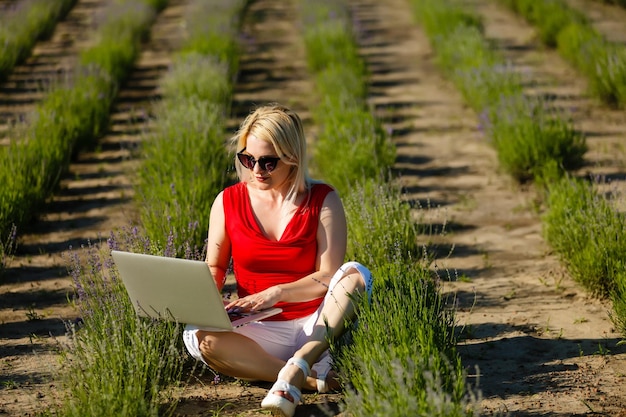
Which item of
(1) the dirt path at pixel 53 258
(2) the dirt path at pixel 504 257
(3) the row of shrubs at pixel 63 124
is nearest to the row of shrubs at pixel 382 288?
(2) the dirt path at pixel 504 257

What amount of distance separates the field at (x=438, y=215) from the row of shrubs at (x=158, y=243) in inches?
6.1

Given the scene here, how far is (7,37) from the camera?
10461mm

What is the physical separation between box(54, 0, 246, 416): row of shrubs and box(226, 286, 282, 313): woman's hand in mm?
244

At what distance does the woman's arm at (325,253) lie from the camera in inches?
148

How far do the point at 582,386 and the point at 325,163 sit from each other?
342 cm

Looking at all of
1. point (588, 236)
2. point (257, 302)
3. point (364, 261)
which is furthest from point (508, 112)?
point (257, 302)

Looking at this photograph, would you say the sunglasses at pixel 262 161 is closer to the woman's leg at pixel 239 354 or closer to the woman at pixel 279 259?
the woman at pixel 279 259

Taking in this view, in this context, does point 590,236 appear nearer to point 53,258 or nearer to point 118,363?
point 118,363

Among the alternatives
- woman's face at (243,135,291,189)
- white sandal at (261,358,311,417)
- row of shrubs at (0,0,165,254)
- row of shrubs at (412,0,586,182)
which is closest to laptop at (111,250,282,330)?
white sandal at (261,358,311,417)

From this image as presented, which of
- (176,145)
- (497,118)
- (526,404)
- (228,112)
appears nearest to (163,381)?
(526,404)

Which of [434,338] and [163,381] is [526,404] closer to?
[434,338]

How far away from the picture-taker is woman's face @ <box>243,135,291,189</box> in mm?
3777

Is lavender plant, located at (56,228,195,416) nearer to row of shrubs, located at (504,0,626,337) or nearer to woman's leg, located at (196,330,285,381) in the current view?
woman's leg, located at (196,330,285,381)

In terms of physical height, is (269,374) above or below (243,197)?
below
